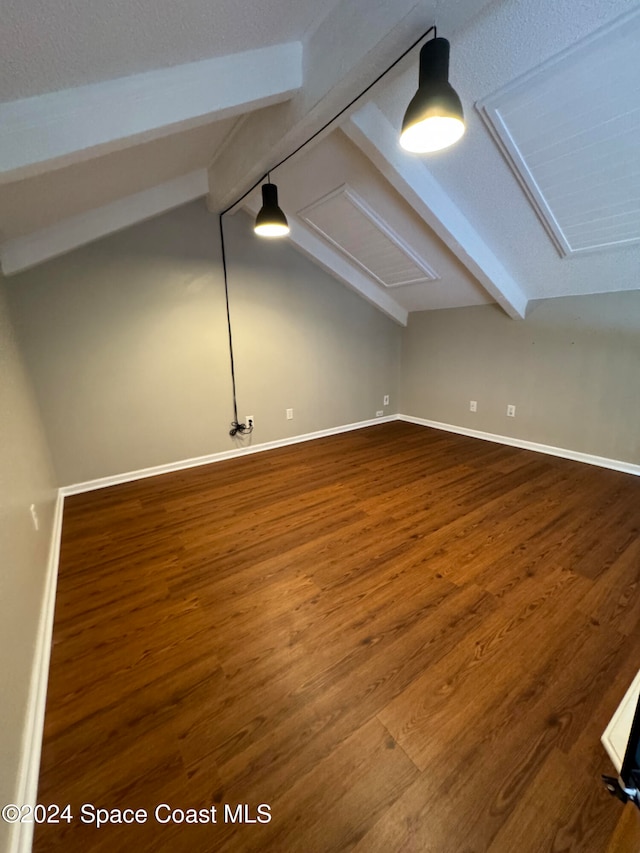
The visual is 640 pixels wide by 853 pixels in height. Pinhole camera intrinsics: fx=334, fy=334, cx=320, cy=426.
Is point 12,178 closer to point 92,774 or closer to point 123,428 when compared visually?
point 92,774

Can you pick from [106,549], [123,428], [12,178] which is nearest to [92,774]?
[106,549]

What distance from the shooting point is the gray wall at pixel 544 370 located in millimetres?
2918

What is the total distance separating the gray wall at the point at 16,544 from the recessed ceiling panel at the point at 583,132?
2893 mm

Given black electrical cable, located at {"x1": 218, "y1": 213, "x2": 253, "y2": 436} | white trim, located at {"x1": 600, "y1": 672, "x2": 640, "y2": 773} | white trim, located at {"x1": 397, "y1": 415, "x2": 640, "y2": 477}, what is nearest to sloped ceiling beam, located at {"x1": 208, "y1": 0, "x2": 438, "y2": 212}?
black electrical cable, located at {"x1": 218, "y1": 213, "x2": 253, "y2": 436}

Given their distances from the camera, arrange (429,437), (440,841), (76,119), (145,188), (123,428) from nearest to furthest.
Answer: (440,841) < (76,119) < (145,188) < (123,428) < (429,437)

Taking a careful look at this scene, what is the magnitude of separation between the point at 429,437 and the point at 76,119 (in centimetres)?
390

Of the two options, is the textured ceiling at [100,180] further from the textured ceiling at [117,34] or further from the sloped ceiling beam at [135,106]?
the textured ceiling at [117,34]

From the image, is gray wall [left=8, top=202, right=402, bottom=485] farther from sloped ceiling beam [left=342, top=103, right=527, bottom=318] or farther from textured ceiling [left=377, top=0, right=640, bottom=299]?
textured ceiling [left=377, top=0, right=640, bottom=299]

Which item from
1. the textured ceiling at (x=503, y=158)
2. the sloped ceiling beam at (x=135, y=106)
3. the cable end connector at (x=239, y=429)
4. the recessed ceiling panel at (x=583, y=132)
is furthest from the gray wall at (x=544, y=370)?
the sloped ceiling beam at (x=135, y=106)

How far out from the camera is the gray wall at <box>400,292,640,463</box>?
2918 mm

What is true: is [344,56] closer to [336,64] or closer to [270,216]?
[336,64]

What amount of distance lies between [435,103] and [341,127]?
3.56 ft

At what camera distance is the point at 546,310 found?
3.30m

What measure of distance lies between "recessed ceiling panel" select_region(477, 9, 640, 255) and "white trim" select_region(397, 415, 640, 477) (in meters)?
1.84
